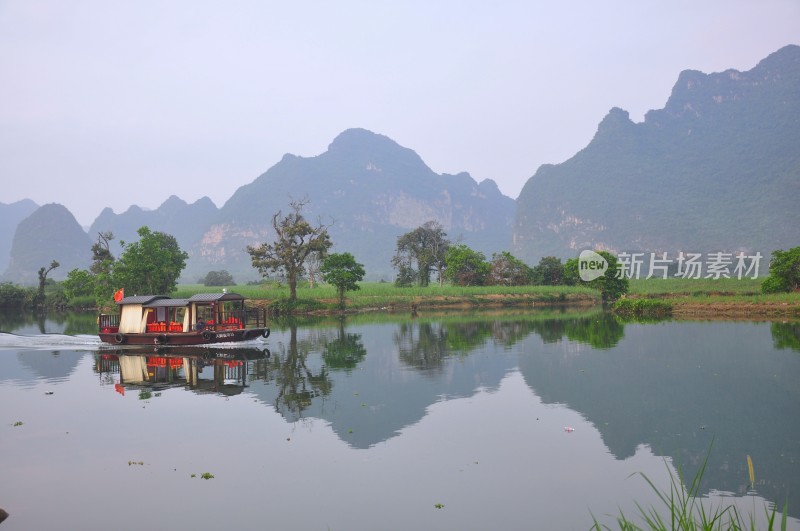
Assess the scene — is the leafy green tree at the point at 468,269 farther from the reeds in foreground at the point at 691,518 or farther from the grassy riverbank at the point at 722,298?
the reeds in foreground at the point at 691,518

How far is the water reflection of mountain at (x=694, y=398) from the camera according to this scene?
11195 millimetres

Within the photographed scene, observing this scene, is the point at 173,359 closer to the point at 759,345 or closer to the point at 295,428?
the point at 295,428

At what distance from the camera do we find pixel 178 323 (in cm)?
3133

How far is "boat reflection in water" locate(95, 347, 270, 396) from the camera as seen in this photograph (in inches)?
800

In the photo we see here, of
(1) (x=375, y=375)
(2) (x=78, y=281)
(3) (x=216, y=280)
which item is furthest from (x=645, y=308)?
(3) (x=216, y=280)

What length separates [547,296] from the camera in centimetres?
6969

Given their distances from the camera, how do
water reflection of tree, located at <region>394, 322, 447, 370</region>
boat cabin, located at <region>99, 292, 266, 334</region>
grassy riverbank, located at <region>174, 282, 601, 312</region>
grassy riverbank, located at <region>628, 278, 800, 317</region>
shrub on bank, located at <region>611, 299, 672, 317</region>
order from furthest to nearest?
grassy riverbank, located at <region>174, 282, 601, 312</region>, shrub on bank, located at <region>611, 299, 672, 317</region>, grassy riverbank, located at <region>628, 278, 800, 317</region>, boat cabin, located at <region>99, 292, 266, 334</region>, water reflection of tree, located at <region>394, 322, 447, 370</region>

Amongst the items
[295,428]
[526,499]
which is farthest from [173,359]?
[526,499]

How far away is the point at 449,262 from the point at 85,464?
69563 mm

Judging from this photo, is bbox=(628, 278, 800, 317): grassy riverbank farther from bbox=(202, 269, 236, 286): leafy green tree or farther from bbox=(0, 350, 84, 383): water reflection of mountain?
bbox=(202, 269, 236, 286): leafy green tree

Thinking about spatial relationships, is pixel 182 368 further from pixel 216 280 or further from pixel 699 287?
pixel 216 280

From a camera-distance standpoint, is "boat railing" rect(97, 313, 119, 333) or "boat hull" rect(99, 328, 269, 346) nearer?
"boat hull" rect(99, 328, 269, 346)

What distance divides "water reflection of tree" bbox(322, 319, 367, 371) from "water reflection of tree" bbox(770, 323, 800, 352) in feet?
59.2

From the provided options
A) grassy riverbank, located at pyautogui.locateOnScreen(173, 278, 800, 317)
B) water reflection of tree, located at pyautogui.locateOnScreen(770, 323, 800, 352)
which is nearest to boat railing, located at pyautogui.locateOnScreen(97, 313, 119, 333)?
grassy riverbank, located at pyautogui.locateOnScreen(173, 278, 800, 317)
